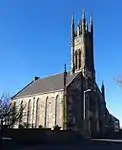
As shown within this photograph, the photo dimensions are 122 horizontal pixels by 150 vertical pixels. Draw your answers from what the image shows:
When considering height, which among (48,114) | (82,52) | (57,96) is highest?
(82,52)

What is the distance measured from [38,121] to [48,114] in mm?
4100

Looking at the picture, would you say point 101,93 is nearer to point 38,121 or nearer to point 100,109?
point 100,109

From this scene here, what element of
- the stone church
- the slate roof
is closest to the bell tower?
the stone church

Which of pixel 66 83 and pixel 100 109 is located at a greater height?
pixel 66 83

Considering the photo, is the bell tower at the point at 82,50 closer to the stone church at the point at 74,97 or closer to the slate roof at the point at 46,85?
the stone church at the point at 74,97

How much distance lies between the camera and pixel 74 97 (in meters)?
Result: 57.8

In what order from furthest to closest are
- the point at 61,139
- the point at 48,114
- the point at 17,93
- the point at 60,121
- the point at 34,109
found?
the point at 17,93 < the point at 34,109 < the point at 48,114 < the point at 60,121 < the point at 61,139

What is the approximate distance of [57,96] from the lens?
5866 cm

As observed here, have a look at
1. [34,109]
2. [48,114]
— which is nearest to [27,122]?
[34,109]

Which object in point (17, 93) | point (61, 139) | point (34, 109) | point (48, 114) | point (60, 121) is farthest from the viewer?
point (17, 93)

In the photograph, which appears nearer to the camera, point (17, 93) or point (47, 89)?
point (47, 89)

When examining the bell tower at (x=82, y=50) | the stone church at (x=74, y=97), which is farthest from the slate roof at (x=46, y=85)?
the bell tower at (x=82, y=50)

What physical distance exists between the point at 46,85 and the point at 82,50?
1277 cm

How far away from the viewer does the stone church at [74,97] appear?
185 ft
